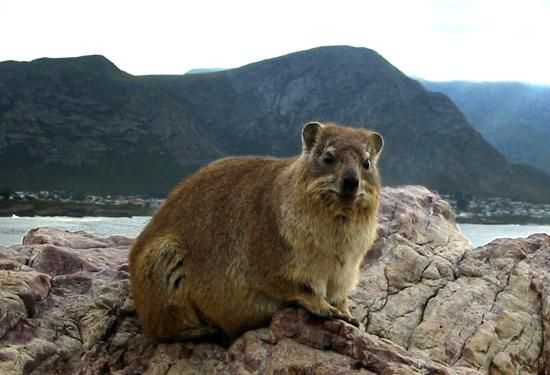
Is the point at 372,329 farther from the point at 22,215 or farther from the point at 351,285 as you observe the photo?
the point at 22,215

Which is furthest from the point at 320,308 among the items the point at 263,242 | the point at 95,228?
the point at 95,228

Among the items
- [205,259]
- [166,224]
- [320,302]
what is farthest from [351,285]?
[166,224]

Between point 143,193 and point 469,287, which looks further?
point 143,193

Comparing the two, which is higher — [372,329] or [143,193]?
[372,329]

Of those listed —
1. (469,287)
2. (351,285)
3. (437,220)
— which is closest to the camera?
(351,285)

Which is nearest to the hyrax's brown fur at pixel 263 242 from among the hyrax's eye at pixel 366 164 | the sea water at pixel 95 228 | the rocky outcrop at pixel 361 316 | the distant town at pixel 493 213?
the hyrax's eye at pixel 366 164

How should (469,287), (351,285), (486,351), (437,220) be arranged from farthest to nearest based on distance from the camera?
(437,220) < (469,287) < (486,351) < (351,285)

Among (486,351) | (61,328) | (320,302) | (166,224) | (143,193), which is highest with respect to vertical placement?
(166,224)

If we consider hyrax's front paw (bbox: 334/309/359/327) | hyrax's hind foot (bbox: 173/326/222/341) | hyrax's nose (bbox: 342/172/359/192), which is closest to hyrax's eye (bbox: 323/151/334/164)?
hyrax's nose (bbox: 342/172/359/192)
